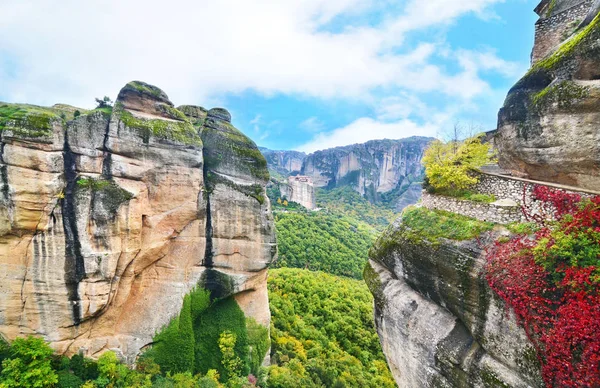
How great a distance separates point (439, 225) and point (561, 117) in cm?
421

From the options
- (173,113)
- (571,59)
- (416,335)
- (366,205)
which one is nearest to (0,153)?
(173,113)

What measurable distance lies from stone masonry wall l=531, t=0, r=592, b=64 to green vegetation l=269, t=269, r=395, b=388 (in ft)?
59.7

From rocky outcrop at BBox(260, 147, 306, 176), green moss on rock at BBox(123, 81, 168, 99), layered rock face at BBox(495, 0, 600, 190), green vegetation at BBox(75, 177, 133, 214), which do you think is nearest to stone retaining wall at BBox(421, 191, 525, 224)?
layered rock face at BBox(495, 0, 600, 190)

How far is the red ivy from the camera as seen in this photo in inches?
205

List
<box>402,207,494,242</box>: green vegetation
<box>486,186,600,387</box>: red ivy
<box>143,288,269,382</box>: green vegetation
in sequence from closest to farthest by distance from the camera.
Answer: <box>486,186,600,387</box>: red ivy
<box>402,207,494,242</box>: green vegetation
<box>143,288,269,382</box>: green vegetation

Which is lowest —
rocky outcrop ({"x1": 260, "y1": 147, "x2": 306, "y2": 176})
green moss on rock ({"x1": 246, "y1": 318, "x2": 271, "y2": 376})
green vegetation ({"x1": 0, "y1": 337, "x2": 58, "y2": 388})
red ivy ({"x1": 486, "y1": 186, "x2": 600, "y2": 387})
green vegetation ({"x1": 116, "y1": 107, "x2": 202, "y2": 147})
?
green moss on rock ({"x1": 246, "y1": 318, "x2": 271, "y2": 376})

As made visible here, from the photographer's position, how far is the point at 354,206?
308 ft

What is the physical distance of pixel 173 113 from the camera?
13.9 m

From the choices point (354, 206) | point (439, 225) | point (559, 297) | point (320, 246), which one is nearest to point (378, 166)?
point (354, 206)

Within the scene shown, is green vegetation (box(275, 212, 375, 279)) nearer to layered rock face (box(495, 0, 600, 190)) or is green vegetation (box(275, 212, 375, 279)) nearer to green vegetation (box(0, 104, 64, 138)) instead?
green vegetation (box(0, 104, 64, 138))

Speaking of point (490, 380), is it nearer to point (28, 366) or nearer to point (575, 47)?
point (575, 47)

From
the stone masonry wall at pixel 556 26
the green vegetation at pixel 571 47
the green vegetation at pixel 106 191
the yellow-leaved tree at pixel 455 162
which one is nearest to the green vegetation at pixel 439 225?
the yellow-leaved tree at pixel 455 162

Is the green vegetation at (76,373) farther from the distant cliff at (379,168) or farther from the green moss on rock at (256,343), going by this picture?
the distant cliff at (379,168)

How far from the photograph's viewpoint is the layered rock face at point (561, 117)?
6930mm
